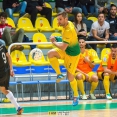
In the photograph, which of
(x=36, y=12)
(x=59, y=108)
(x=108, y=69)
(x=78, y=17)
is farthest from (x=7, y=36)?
(x=59, y=108)

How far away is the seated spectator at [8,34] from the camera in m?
14.0

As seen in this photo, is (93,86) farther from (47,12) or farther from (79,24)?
(47,12)

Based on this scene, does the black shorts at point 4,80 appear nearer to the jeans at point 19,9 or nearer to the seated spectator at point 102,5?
the jeans at point 19,9

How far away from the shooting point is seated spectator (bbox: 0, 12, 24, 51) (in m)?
14.0

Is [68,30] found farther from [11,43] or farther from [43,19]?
[43,19]

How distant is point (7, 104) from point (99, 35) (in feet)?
12.8

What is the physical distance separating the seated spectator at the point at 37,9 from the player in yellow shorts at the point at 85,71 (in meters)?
2.74

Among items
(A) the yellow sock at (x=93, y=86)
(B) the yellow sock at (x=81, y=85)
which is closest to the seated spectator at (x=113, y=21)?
(A) the yellow sock at (x=93, y=86)

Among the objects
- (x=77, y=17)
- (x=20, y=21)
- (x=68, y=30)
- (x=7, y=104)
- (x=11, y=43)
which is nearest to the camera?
(x=68, y=30)

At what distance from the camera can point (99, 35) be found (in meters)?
15.3

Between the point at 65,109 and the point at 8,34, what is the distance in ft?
10.2

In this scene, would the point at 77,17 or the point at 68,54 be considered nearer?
the point at 68,54

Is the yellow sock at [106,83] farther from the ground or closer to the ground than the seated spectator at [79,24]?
closer to the ground

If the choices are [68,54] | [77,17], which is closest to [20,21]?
[77,17]
